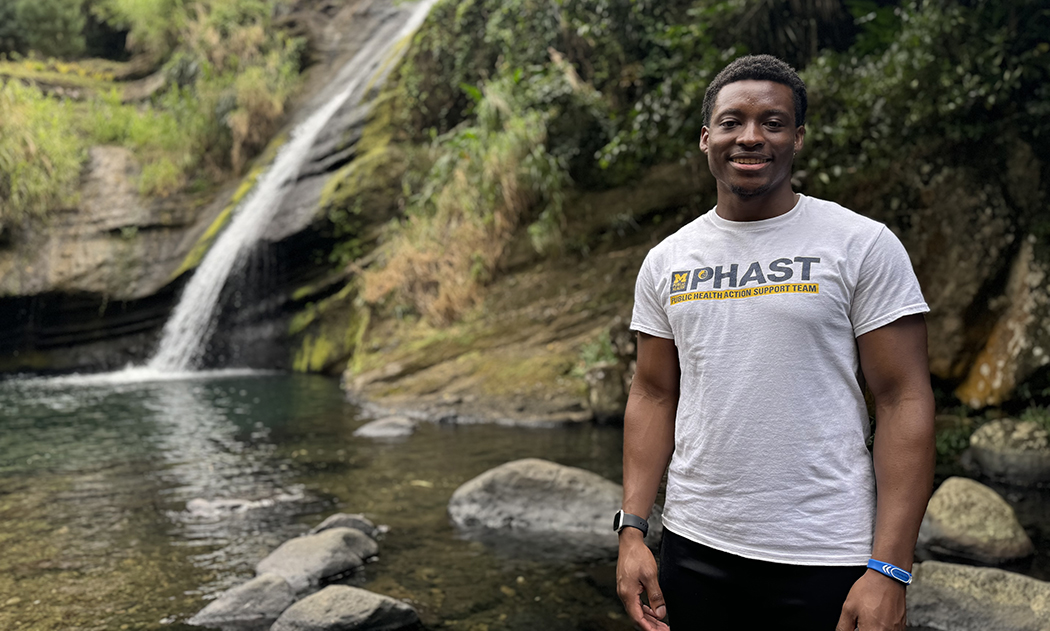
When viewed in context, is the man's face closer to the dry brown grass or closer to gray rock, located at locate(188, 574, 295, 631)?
gray rock, located at locate(188, 574, 295, 631)

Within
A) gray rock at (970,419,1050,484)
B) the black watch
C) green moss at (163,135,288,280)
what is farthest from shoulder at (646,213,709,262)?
green moss at (163,135,288,280)

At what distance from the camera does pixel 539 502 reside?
499cm

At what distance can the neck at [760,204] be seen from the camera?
1.74m

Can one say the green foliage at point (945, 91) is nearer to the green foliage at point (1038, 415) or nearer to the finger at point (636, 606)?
the green foliage at point (1038, 415)

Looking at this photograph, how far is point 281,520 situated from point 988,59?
6.90 metres

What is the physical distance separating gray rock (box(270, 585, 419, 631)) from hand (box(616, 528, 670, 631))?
6.54 ft

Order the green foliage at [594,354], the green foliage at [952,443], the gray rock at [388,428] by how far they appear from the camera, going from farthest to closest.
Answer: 1. the green foliage at [594,354]
2. the gray rock at [388,428]
3. the green foliage at [952,443]

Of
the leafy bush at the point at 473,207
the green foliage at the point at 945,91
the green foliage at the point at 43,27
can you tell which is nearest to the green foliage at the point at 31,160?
the green foliage at the point at 43,27

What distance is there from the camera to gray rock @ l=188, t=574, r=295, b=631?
3.59m

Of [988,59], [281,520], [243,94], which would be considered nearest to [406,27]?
[243,94]

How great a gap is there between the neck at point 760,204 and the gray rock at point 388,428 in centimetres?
636

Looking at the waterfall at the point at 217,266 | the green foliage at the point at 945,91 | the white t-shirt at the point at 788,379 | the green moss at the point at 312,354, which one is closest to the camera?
the white t-shirt at the point at 788,379

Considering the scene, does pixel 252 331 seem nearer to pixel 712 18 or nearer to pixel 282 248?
pixel 282 248

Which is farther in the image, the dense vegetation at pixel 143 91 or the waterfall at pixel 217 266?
the dense vegetation at pixel 143 91
